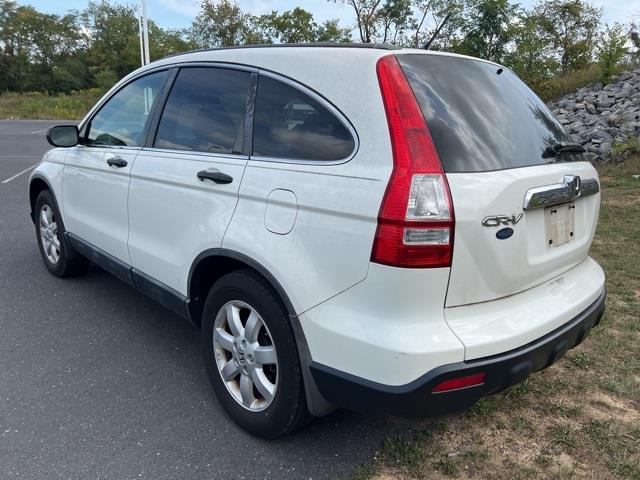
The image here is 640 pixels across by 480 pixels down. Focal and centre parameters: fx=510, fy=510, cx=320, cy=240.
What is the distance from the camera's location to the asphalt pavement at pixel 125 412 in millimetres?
2340

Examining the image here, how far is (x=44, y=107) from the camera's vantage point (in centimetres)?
3809

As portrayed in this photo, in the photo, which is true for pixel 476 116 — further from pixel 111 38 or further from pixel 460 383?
pixel 111 38

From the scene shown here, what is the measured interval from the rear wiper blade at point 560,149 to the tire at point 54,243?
3.69 metres

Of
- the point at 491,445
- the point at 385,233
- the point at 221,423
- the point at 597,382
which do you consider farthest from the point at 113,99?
the point at 597,382

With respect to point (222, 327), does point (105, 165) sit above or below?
above

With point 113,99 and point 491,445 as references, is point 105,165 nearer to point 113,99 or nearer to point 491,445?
point 113,99

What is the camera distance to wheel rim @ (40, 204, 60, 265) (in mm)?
4543

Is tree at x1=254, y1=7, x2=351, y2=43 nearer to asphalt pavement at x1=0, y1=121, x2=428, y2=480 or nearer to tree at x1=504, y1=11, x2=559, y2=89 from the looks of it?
tree at x1=504, y1=11, x2=559, y2=89


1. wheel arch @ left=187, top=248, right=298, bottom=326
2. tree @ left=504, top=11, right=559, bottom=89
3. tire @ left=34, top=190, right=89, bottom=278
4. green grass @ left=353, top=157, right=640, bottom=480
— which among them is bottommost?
green grass @ left=353, top=157, right=640, bottom=480

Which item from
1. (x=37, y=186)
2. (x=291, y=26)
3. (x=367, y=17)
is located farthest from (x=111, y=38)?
(x=37, y=186)

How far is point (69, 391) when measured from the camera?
2.89 meters

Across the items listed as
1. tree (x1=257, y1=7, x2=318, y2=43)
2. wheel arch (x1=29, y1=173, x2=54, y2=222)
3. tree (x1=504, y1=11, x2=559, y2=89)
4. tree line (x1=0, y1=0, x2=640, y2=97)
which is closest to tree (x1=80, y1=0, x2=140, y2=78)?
tree line (x1=0, y1=0, x2=640, y2=97)

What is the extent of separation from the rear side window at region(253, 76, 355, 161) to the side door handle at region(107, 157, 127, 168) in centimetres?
126

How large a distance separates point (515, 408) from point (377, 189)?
1619mm
